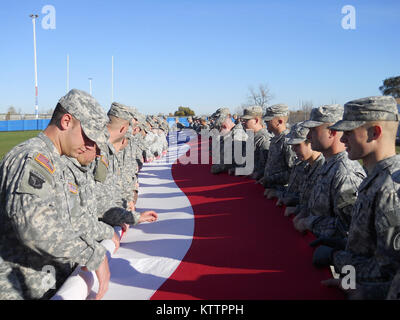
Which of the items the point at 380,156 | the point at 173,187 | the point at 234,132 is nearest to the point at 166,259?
the point at 380,156

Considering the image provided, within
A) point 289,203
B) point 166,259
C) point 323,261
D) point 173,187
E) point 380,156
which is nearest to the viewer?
point 380,156

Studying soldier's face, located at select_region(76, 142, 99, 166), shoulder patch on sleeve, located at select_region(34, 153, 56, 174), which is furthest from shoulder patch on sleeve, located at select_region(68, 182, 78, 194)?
shoulder patch on sleeve, located at select_region(34, 153, 56, 174)

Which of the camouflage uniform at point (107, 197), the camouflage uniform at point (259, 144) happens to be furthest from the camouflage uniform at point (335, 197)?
the camouflage uniform at point (259, 144)

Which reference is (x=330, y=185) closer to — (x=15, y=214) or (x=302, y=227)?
(x=302, y=227)

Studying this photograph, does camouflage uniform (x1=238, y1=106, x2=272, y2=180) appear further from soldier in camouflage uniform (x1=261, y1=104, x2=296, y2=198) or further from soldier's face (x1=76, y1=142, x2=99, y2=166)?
soldier's face (x1=76, y1=142, x2=99, y2=166)

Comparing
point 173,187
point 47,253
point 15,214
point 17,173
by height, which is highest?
point 17,173

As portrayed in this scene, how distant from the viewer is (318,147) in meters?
2.56

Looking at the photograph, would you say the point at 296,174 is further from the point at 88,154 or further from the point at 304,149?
the point at 88,154

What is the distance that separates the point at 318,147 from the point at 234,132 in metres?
3.36

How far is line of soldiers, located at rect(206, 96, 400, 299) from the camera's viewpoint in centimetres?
139

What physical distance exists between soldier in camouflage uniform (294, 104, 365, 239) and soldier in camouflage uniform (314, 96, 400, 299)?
0.97 feet

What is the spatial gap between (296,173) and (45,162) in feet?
8.13

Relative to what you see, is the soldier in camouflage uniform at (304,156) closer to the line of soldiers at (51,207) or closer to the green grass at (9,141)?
the line of soldiers at (51,207)

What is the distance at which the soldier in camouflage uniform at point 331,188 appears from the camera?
7.02ft
